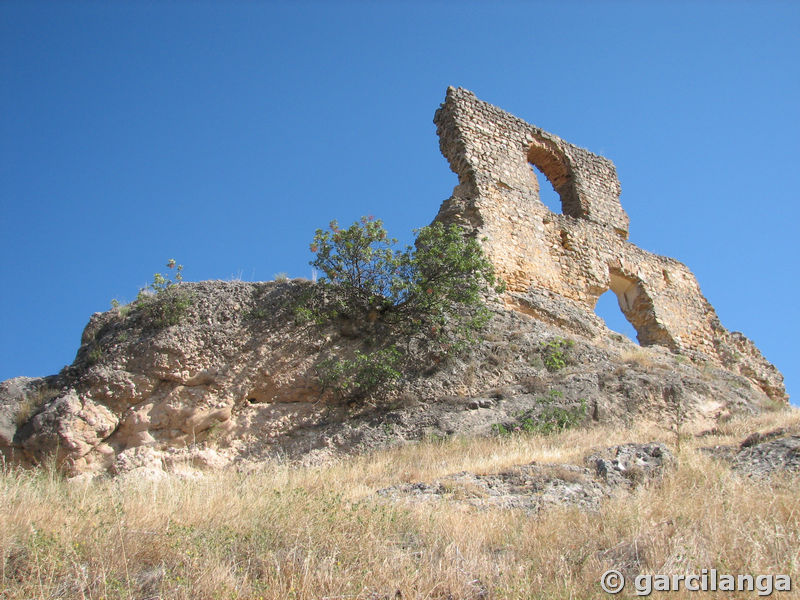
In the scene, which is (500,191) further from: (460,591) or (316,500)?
(460,591)

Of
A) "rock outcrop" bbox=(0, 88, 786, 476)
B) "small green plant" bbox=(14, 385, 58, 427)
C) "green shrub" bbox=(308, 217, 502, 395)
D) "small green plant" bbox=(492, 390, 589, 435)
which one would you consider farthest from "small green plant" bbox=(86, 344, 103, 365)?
"small green plant" bbox=(492, 390, 589, 435)

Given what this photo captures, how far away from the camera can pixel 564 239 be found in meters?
11.5

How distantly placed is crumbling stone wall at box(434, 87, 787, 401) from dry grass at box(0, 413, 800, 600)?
6.20 metres

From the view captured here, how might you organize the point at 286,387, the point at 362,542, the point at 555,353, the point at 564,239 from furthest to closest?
the point at 564,239 < the point at 555,353 < the point at 286,387 < the point at 362,542

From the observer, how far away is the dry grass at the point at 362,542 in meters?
2.96

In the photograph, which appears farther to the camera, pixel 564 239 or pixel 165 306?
pixel 564 239

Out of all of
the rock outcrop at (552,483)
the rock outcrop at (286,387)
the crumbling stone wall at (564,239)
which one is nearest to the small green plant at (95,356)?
the rock outcrop at (286,387)

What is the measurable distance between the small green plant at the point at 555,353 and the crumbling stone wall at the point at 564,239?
1.19 m

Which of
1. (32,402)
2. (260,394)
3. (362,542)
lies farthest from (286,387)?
(362,542)

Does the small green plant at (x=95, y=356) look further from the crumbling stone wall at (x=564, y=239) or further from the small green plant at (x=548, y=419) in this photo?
the crumbling stone wall at (x=564, y=239)

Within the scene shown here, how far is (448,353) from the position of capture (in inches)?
314

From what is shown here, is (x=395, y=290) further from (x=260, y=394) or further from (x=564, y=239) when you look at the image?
(x=564, y=239)

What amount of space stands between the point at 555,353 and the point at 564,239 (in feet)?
12.1

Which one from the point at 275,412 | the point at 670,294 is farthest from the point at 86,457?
the point at 670,294
